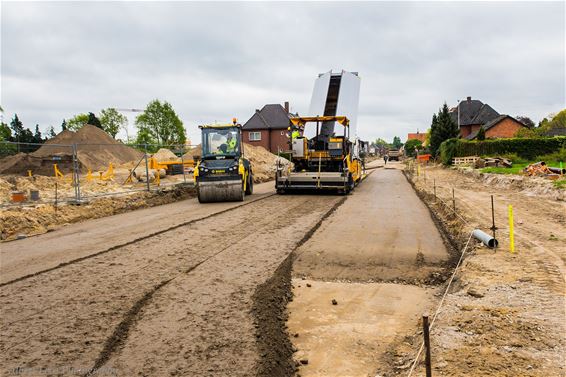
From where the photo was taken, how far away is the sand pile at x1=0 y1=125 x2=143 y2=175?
26547 mm

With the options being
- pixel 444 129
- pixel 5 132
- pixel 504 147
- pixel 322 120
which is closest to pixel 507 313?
pixel 322 120

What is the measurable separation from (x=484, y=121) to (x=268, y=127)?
30.9 meters

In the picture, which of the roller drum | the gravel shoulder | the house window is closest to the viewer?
the gravel shoulder

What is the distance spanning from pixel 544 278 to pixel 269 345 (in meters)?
3.91

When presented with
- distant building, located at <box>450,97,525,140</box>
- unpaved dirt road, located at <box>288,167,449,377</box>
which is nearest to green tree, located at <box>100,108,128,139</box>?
distant building, located at <box>450,97,525,140</box>

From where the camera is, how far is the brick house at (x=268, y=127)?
56.0 meters

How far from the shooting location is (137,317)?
4844mm

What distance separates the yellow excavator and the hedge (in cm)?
A: 2135

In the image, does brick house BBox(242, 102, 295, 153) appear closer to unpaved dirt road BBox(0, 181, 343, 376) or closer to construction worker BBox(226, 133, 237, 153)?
construction worker BBox(226, 133, 237, 153)

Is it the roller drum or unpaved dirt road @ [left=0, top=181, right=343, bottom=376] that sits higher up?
the roller drum

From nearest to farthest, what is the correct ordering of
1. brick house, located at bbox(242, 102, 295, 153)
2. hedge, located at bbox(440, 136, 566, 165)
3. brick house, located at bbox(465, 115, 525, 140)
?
hedge, located at bbox(440, 136, 566, 165) → brick house, located at bbox(465, 115, 525, 140) → brick house, located at bbox(242, 102, 295, 153)

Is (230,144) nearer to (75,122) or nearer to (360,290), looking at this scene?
(360,290)

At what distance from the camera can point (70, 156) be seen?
99.9ft

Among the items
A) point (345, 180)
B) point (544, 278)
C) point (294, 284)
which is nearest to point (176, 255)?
point (294, 284)
